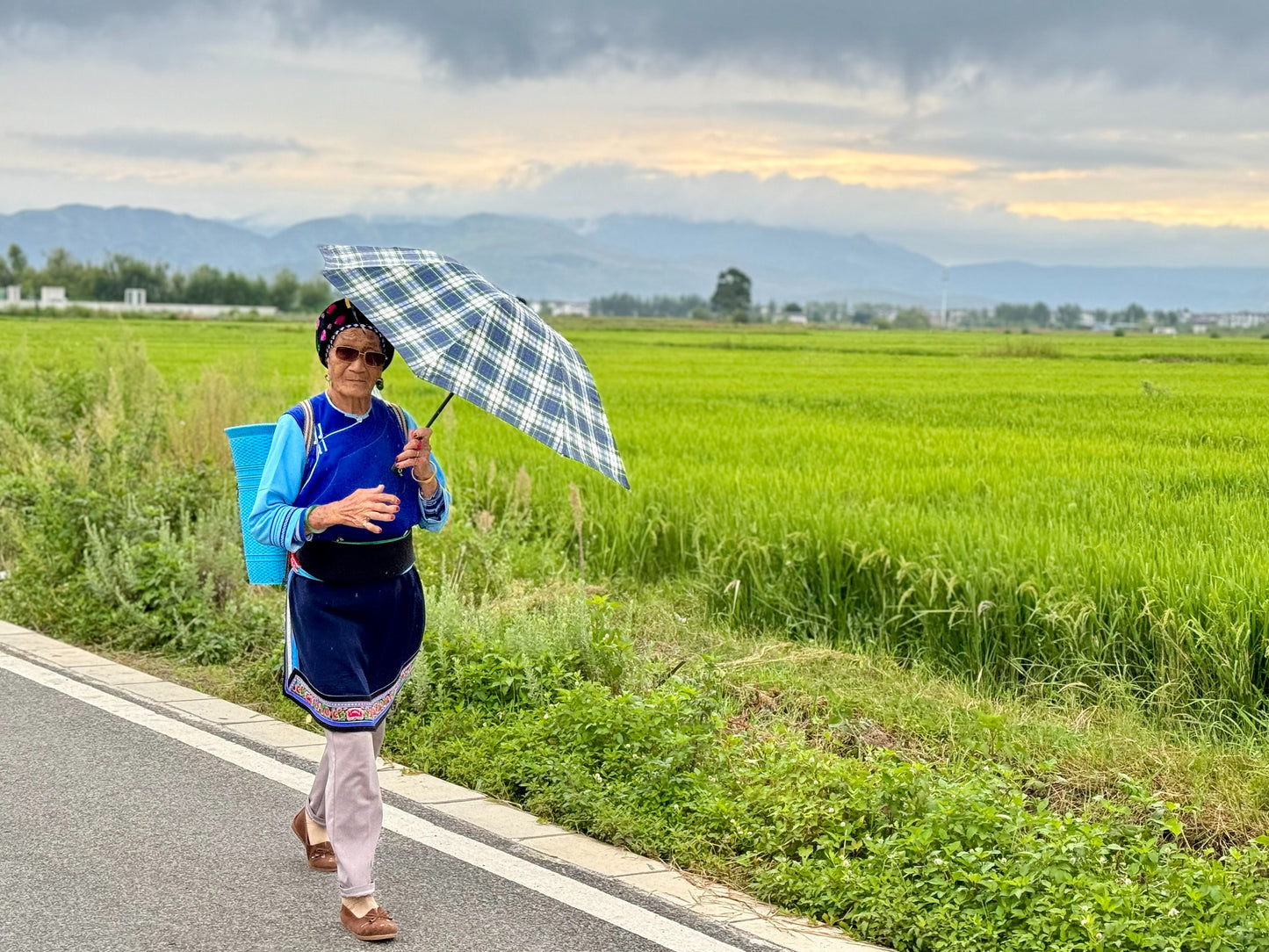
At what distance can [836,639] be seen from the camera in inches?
285

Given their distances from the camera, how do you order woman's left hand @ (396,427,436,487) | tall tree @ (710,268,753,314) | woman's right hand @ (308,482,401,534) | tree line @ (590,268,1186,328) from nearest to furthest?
woman's right hand @ (308,482,401,534)
woman's left hand @ (396,427,436,487)
tree line @ (590,268,1186,328)
tall tree @ (710,268,753,314)

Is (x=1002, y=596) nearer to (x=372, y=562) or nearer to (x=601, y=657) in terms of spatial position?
(x=601, y=657)

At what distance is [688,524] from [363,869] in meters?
5.53

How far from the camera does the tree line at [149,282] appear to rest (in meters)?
116

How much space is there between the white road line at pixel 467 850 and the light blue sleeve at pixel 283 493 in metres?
1.23

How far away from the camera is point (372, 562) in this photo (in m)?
3.70

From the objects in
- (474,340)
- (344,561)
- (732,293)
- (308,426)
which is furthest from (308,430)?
(732,293)

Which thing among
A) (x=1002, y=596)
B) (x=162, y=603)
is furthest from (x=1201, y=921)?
(x=162, y=603)

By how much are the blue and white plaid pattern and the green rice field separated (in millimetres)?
3268

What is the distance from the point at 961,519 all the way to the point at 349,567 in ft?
17.1

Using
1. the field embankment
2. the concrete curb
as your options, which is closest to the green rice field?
the field embankment

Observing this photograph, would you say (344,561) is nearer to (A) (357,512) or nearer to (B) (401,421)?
(A) (357,512)

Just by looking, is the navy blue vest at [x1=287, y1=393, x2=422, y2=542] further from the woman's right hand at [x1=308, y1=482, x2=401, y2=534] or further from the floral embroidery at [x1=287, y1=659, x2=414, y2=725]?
the floral embroidery at [x1=287, y1=659, x2=414, y2=725]

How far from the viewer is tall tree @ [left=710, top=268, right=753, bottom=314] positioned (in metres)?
142
